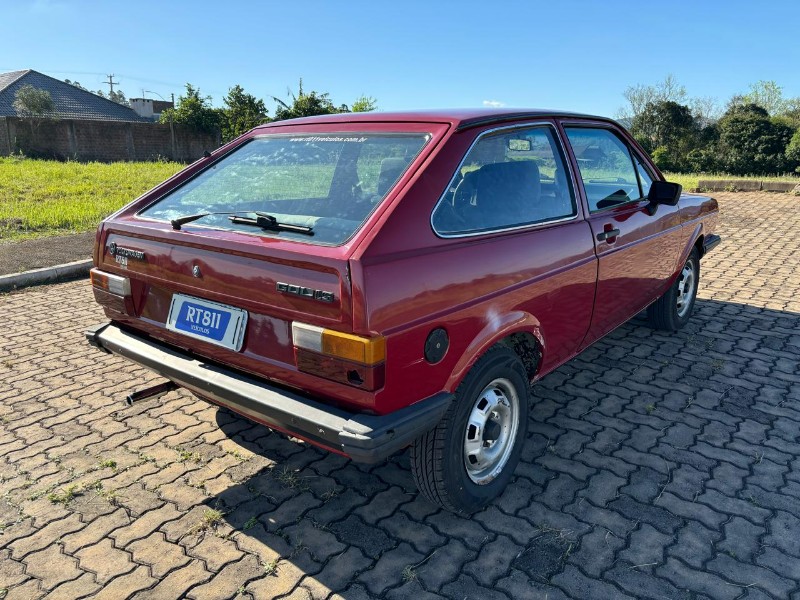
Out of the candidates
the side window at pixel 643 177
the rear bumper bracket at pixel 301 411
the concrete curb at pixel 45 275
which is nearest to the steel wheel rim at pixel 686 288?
the side window at pixel 643 177

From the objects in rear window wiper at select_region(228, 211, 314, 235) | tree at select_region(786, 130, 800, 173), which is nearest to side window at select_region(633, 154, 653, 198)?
rear window wiper at select_region(228, 211, 314, 235)

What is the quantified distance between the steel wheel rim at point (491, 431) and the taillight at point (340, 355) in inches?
25.8

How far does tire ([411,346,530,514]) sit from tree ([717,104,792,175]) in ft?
74.0

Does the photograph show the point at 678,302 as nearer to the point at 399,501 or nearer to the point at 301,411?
the point at 399,501

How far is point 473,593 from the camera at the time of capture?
2.23 m

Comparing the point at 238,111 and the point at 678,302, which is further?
the point at 238,111

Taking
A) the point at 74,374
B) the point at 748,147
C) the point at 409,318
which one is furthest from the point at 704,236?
the point at 748,147

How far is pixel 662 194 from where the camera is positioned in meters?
3.90

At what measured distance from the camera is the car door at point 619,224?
3377 mm

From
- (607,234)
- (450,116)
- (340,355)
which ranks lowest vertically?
(340,355)

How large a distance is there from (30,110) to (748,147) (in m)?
40.5

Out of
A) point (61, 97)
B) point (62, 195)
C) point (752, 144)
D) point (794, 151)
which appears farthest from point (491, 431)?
point (61, 97)

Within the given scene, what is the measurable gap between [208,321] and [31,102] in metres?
43.4

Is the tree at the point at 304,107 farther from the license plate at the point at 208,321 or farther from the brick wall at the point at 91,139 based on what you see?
the license plate at the point at 208,321
